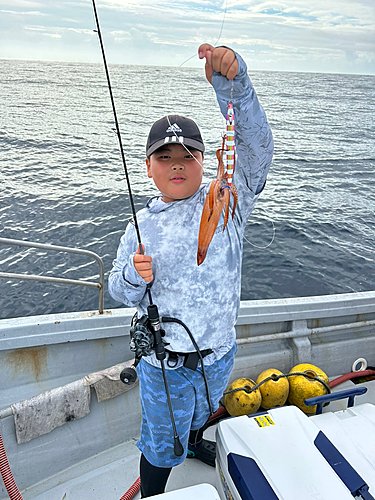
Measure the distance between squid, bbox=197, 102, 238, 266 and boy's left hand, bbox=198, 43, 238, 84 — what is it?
264mm

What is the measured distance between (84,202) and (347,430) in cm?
986

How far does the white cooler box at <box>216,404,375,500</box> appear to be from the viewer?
170 centimetres

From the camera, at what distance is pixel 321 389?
10.3 feet

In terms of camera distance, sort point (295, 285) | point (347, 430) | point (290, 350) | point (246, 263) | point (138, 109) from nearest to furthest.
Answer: point (347, 430) → point (290, 350) → point (295, 285) → point (246, 263) → point (138, 109)

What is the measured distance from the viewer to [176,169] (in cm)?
164

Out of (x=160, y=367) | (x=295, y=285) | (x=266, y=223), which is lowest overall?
(x=295, y=285)

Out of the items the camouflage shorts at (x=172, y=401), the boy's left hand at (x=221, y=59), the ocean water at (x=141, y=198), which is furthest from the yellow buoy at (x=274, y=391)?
the boy's left hand at (x=221, y=59)

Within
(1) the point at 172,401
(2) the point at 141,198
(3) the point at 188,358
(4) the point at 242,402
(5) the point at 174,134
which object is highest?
(5) the point at 174,134

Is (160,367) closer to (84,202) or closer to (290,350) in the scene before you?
(290,350)

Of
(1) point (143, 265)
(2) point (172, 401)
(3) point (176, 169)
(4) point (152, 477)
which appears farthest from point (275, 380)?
(3) point (176, 169)

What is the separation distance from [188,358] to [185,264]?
47cm

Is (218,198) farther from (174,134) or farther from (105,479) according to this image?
(105,479)

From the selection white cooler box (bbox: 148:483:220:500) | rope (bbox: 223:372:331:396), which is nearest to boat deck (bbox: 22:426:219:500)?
rope (bbox: 223:372:331:396)

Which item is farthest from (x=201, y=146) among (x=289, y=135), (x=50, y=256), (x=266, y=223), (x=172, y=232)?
(x=289, y=135)
